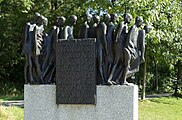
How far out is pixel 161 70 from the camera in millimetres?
32531

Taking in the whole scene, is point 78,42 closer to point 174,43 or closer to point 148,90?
point 174,43

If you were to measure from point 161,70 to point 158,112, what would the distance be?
655 inches

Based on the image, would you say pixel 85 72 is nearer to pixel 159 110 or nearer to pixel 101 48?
pixel 101 48

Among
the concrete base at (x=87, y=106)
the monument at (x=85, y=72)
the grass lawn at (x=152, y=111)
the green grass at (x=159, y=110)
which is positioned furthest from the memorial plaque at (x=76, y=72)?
the green grass at (x=159, y=110)

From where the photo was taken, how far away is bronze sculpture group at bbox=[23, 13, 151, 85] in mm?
8469

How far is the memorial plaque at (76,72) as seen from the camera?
27.6 feet

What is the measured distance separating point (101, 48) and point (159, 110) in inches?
366

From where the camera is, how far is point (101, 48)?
28.1 feet

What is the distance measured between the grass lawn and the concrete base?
11.7 feet

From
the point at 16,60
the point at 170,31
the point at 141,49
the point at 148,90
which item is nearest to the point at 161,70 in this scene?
the point at 148,90

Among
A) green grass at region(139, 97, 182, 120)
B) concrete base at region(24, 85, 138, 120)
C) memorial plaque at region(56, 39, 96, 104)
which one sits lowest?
green grass at region(139, 97, 182, 120)

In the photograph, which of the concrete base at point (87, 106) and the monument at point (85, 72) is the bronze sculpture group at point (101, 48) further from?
the concrete base at point (87, 106)

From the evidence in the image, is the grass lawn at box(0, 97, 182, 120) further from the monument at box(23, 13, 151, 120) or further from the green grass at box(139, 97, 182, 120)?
the monument at box(23, 13, 151, 120)

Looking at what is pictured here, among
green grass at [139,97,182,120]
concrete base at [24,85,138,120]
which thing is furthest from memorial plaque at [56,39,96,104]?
green grass at [139,97,182,120]
